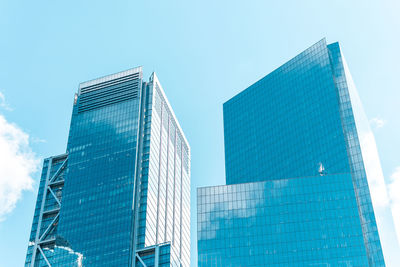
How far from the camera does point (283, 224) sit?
399ft

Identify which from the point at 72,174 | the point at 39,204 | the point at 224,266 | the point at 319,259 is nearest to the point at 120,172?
the point at 72,174

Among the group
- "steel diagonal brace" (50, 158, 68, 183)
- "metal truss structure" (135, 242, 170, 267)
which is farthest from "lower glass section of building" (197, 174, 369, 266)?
"steel diagonal brace" (50, 158, 68, 183)

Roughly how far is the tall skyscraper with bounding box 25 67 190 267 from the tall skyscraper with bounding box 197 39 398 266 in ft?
76.2

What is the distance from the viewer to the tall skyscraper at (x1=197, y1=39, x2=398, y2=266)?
118m

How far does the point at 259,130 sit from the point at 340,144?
112 feet

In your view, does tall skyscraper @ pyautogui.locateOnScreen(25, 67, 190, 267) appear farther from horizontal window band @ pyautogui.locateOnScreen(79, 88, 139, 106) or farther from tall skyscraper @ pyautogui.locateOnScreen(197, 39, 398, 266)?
tall skyscraper @ pyautogui.locateOnScreen(197, 39, 398, 266)

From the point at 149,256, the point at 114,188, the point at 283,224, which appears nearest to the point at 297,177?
the point at 283,224

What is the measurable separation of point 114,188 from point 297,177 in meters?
55.5

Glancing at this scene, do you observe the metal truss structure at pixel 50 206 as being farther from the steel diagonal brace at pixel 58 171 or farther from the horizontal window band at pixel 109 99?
the horizontal window band at pixel 109 99

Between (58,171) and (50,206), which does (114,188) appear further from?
(58,171)

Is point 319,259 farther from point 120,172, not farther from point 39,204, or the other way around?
point 39,204

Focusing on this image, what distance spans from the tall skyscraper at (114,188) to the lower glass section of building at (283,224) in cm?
3123

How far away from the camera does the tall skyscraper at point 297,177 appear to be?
118m

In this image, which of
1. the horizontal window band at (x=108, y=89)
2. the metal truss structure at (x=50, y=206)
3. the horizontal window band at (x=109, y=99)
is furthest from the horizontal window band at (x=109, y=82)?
the metal truss structure at (x=50, y=206)
